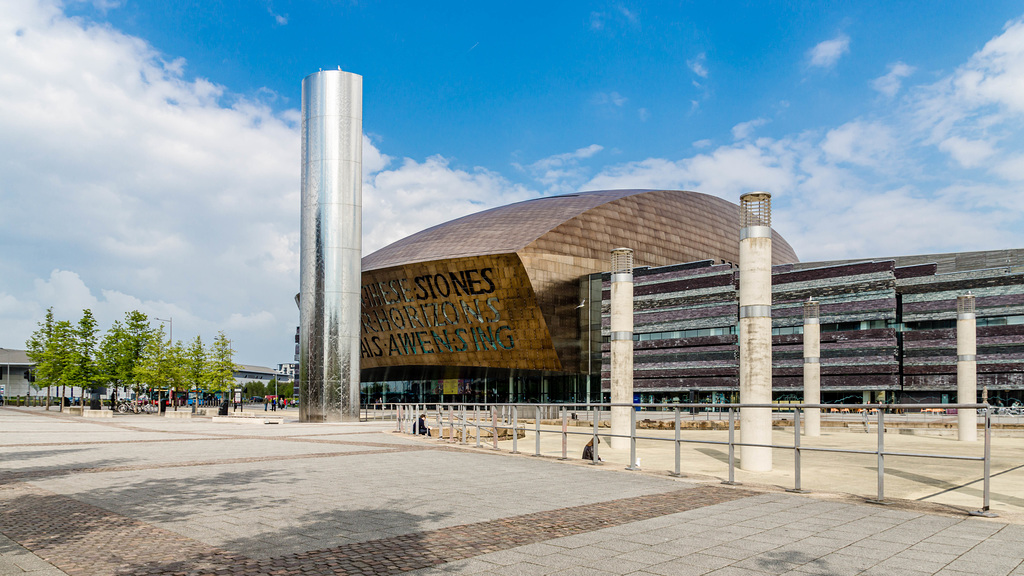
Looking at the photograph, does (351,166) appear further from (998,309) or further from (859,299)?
(998,309)

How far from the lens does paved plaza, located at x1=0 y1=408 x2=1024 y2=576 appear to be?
19.4 ft

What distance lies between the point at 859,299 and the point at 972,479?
147 feet

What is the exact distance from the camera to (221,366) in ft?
189

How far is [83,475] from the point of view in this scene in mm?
11750

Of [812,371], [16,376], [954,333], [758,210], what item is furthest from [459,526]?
[16,376]

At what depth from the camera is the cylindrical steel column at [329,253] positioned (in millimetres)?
36125

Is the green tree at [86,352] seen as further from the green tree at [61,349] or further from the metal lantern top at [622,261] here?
the metal lantern top at [622,261]

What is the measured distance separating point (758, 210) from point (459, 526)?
10.9 meters

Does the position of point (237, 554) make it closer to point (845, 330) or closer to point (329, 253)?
point (329, 253)

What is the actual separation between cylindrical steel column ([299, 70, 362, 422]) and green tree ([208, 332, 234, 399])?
23959 millimetres

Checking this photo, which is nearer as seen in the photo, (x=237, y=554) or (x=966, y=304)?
(x=237, y=554)

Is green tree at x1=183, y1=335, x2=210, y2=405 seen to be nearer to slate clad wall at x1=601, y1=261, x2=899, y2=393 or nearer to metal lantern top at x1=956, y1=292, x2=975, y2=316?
slate clad wall at x1=601, y1=261, x2=899, y2=393

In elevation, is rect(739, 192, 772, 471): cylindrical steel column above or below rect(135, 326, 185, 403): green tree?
above

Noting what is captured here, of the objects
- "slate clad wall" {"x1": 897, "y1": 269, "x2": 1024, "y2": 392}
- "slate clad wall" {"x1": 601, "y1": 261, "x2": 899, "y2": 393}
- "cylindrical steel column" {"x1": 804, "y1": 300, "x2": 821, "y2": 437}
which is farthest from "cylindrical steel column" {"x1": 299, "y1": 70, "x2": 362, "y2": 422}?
"slate clad wall" {"x1": 897, "y1": 269, "x2": 1024, "y2": 392}
